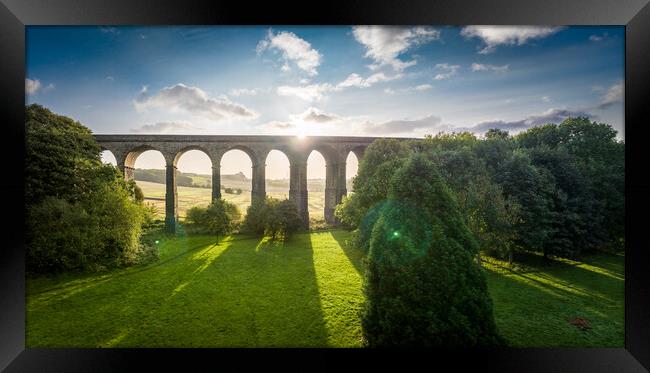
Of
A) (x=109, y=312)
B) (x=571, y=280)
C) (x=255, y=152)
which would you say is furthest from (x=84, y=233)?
(x=571, y=280)

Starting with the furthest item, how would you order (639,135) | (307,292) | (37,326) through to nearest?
1. (307,292)
2. (37,326)
3. (639,135)

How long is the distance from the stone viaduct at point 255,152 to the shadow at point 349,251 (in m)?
2.93

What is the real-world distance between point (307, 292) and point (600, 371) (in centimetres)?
787

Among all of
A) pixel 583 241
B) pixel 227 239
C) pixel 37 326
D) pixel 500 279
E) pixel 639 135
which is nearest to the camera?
pixel 639 135

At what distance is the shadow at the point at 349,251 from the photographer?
40.8ft

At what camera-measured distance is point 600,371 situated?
462 cm

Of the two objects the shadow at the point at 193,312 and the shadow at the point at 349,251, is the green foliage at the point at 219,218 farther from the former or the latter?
the shadow at the point at 349,251

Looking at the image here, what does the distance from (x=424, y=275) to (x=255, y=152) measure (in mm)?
20977

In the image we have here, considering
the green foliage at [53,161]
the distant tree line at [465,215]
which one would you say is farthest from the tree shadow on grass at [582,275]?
the green foliage at [53,161]

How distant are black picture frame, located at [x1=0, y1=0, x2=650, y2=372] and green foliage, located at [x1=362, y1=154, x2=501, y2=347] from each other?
1.51 ft

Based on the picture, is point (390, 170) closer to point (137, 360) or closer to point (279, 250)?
point (279, 250)

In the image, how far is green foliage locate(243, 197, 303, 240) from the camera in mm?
18734

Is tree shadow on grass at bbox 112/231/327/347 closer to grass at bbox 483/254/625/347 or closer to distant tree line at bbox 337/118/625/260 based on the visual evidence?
distant tree line at bbox 337/118/625/260
